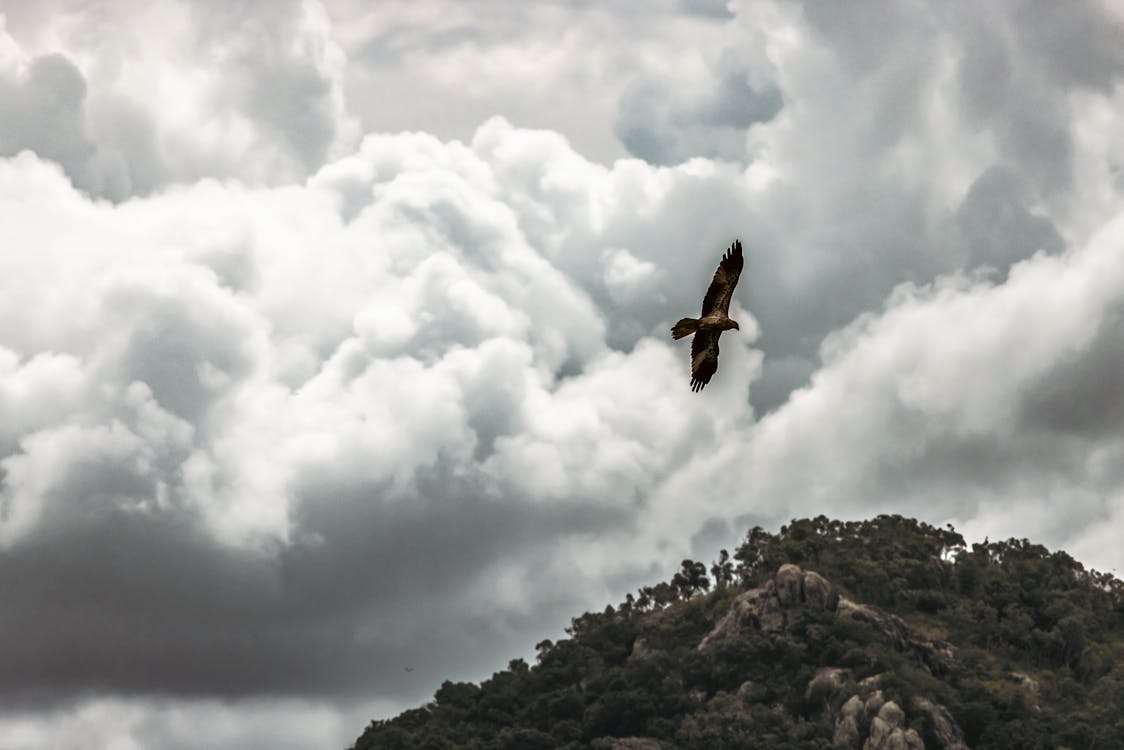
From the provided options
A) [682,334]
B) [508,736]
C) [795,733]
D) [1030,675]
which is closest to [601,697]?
[508,736]

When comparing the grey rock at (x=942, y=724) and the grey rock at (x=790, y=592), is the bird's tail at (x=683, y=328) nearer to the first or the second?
the grey rock at (x=942, y=724)

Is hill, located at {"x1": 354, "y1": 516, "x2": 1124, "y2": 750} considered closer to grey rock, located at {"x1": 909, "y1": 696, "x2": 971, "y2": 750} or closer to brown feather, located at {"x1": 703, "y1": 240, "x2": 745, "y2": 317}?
grey rock, located at {"x1": 909, "y1": 696, "x2": 971, "y2": 750}

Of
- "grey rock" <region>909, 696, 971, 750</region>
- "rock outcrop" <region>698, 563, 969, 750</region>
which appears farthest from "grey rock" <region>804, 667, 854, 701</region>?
"grey rock" <region>909, 696, 971, 750</region>

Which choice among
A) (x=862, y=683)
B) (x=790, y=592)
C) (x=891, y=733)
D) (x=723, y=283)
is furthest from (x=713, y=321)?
(x=790, y=592)

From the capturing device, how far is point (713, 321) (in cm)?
4500

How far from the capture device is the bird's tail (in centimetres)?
4275

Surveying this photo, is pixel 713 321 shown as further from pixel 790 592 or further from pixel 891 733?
pixel 790 592

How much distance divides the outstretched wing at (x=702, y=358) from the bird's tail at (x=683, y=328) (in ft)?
8.85

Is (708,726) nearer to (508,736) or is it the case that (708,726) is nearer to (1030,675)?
(508,736)

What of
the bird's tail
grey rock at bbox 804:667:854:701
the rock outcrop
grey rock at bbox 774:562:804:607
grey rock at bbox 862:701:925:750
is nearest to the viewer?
the bird's tail

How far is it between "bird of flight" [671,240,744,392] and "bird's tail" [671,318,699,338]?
0.85 feet

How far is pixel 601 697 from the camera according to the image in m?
196

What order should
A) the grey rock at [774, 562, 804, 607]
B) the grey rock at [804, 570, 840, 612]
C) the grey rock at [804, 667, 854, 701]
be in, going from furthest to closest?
the grey rock at [774, 562, 804, 607] < the grey rock at [804, 570, 840, 612] < the grey rock at [804, 667, 854, 701]

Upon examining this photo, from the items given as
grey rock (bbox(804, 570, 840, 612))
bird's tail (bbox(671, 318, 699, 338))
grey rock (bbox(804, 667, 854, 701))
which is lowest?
bird's tail (bbox(671, 318, 699, 338))
